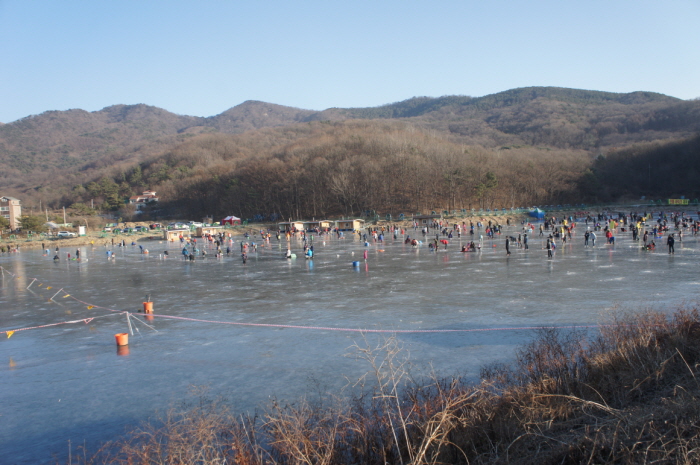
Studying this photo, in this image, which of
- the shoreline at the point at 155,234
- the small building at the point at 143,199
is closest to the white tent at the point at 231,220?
the shoreline at the point at 155,234

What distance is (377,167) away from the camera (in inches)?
3378

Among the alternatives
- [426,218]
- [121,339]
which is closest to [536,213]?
[426,218]

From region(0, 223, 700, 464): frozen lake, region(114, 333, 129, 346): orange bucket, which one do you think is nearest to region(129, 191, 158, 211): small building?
region(0, 223, 700, 464): frozen lake

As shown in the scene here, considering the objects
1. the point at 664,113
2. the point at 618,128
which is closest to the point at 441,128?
the point at 618,128

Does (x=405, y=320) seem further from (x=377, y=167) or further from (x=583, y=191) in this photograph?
(x=583, y=191)

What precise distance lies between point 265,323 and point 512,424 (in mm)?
8670

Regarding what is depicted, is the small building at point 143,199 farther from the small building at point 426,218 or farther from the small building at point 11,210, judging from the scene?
the small building at point 426,218

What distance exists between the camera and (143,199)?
115 m

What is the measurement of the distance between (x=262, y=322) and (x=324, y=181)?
252 feet

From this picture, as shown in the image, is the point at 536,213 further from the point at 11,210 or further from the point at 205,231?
Result: the point at 11,210

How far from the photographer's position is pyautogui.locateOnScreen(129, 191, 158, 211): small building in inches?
4323

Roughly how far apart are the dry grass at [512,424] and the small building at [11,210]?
86.3 m

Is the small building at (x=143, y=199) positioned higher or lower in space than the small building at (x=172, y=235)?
higher

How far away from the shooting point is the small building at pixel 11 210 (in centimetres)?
7819
